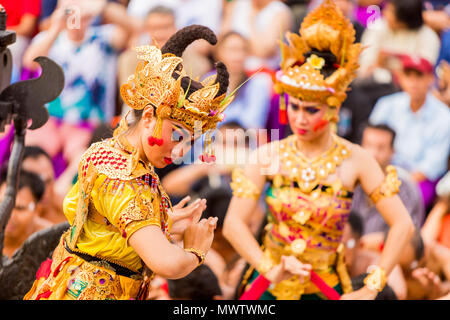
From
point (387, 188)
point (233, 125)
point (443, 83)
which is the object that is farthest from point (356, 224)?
point (443, 83)

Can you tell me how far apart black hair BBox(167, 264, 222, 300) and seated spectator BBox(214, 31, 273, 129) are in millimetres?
1882

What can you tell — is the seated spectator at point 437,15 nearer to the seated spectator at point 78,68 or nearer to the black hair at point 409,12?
the black hair at point 409,12

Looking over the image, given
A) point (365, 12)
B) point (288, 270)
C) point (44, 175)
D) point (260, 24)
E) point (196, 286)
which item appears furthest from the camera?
point (365, 12)

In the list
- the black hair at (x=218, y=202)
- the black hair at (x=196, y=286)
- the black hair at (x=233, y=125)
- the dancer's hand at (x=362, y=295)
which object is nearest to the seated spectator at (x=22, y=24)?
the black hair at (x=233, y=125)

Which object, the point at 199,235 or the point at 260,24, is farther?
the point at 260,24

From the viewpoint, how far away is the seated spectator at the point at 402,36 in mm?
6781

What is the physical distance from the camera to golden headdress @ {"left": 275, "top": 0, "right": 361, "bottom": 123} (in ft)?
13.6

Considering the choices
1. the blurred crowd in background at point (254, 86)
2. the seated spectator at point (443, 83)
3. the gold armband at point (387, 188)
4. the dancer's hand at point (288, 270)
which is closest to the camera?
the dancer's hand at point (288, 270)

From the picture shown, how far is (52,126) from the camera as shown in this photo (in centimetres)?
624

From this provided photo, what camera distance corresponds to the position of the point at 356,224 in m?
5.60

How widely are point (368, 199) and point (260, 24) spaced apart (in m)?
1.75

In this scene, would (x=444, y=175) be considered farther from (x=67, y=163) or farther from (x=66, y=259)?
(x=66, y=259)

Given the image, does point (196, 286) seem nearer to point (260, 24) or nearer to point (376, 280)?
point (376, 280)
